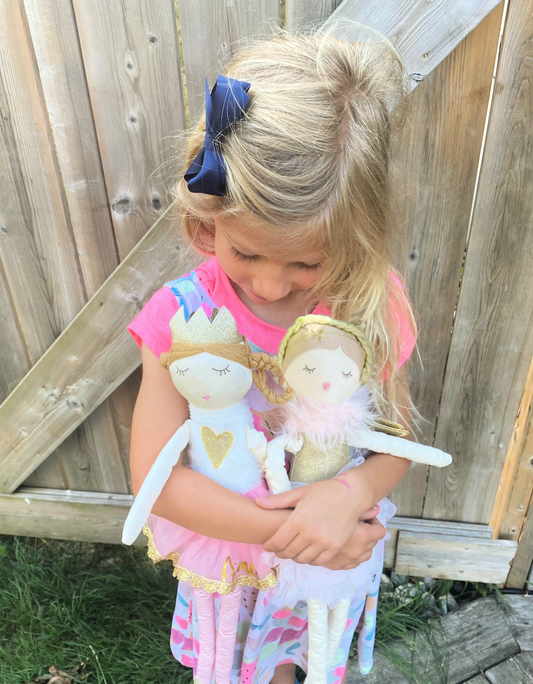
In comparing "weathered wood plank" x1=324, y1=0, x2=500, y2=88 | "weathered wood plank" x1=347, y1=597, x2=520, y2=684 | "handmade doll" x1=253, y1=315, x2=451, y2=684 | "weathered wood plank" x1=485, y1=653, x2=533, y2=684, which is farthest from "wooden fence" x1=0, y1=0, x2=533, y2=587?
"handmade doll" x1=253, y1=315, x2=451, y2=684

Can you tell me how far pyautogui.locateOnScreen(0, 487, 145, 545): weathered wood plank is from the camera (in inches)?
75.2

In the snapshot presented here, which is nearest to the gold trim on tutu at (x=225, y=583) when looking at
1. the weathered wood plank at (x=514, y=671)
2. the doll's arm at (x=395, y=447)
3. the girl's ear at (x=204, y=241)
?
the doll's arm at (x=395, y=447)

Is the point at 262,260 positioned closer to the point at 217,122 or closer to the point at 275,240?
the point at 275,240

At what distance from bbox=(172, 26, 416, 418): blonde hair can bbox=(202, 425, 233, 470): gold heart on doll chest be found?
12.8 inches

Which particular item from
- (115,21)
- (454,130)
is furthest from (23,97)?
(454,130)

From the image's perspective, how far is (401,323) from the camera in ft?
3.47

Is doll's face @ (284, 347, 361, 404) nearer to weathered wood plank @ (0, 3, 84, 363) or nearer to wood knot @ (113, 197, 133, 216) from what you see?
wood knot @ (113, 197, 133, 216)

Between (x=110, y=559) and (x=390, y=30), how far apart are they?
197 cm

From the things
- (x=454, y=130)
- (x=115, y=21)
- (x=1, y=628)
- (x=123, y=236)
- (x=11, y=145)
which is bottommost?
(x=1, y=628)

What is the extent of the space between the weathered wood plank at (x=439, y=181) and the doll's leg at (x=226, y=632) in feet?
2.74

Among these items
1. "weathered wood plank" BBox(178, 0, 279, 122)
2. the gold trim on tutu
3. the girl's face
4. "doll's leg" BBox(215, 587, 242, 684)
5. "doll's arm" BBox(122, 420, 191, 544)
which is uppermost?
"weathered wood plank" BBox(178, 0, 279, 122)

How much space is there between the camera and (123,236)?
1.46m

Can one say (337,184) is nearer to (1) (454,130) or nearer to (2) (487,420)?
(1) (454,130)

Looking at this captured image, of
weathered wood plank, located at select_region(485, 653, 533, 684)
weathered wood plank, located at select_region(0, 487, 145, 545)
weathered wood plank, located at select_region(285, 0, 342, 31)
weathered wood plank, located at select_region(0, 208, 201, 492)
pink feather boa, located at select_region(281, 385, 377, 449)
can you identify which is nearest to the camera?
pink feather boa, located at select_region(281, 385, 377, 449)
